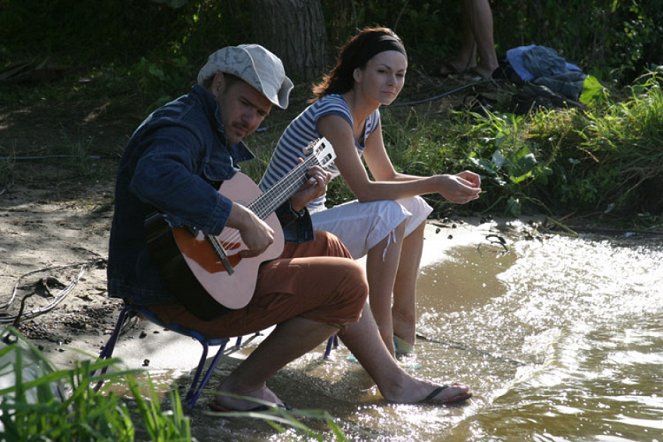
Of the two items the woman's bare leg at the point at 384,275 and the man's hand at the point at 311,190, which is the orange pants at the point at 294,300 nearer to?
the man's hand at the point at 311,190

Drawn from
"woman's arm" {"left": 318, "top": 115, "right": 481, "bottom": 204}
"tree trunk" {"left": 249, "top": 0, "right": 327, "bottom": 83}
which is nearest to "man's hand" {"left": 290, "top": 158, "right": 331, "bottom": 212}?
"woman's arm" {"left": 318, "top": 115, "right": 481, "bottom": 204}

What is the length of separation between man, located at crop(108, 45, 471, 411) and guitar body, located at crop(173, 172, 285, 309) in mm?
41

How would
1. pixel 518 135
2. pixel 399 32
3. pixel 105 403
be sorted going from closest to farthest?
pixel 105 403 → pixel 518 135 → pixel 399 32

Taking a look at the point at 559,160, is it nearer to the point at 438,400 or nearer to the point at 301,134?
the point at 301,134

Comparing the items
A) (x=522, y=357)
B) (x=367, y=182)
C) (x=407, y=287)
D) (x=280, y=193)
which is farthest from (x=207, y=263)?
(x=522, y=357)

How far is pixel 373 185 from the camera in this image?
133 inches

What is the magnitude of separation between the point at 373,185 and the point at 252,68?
0.98 metres

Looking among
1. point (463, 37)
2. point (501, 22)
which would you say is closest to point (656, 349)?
point (463, 37)

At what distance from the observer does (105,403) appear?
1.64 metres

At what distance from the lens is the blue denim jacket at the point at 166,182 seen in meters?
2.30

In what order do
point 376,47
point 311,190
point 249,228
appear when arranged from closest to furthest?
point 249,228 < point 311,190 < point 376,47

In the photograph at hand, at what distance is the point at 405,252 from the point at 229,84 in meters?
1.28

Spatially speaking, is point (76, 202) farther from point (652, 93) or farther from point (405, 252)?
point (652, 93)

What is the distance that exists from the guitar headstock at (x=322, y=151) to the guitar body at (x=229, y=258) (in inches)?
20.1
